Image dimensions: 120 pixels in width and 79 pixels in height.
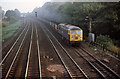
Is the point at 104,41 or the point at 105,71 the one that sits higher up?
the point at 104,41

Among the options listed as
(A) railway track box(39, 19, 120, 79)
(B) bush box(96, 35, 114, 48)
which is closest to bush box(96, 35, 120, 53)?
(B) bush box(96, 35, 114, 48)

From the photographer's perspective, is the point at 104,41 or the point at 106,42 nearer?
the point at 106,42

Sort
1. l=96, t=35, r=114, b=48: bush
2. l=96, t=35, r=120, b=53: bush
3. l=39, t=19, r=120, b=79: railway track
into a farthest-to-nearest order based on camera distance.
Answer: l=96, t=35, r=114, b=48: bush, l=96, t=35, r=120, b=53: bush, l=39, t=19, r=120, b=79: railway track

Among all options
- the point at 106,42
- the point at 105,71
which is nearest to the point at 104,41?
the point at 106,42

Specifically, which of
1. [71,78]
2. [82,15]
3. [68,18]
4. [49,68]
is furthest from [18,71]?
[68,18]

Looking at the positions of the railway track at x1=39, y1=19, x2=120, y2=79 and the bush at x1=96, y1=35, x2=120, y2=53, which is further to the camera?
the bush at x1=96, y1=35, x2=120, y2=53

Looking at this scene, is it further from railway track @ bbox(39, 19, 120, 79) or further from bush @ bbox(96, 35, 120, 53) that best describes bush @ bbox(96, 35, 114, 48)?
railway track @ bbox(39, 19, 120, 79)

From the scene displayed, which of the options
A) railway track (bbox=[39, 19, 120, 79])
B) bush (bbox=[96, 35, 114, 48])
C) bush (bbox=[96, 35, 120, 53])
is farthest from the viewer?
bush (bbox=[96, 35, 114, 48])

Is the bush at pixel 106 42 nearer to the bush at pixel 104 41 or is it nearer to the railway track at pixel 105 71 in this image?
the bush at pixel 104 41

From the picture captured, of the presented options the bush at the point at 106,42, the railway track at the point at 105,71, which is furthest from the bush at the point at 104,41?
the railway track at the point at 105,71

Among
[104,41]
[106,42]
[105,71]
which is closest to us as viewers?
[105,71]

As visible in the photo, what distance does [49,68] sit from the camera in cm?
1454

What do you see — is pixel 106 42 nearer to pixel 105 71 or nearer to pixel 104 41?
pixel 104 41

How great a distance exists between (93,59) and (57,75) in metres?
5.76
